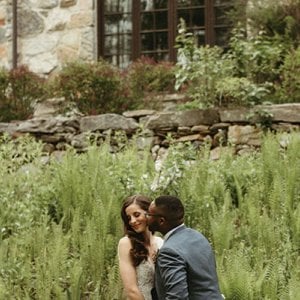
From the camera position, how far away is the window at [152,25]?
13062 mm

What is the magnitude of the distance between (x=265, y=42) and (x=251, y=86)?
108 cm

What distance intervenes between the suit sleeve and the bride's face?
675mm

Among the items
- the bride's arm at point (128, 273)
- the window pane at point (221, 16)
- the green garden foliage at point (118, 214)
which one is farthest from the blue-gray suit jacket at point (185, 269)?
the window pane at point (221, 16)

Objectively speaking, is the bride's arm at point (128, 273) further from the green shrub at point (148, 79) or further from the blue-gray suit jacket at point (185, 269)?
the green shrub at point (148, 79)

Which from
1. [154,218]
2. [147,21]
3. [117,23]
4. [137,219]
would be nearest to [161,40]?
[147,21]

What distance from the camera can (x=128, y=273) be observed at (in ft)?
17.4

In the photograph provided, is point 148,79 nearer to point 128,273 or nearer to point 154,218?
point 128,273

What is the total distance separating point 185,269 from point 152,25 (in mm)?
9167

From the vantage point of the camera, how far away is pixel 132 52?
13492 millimetres

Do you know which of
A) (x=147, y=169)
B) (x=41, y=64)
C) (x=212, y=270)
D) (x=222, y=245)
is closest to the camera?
(x=212, y=270)

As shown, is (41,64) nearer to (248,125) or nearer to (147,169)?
(248,125)

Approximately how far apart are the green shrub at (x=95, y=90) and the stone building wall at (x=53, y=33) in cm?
241

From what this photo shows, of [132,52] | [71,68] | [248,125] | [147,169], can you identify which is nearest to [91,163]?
[147,169]

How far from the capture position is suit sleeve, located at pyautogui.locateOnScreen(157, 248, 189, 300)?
4574 mm
